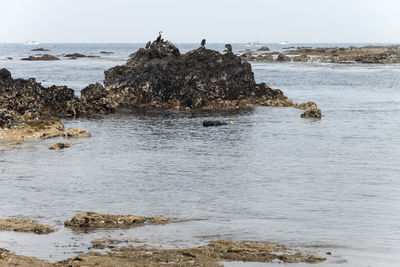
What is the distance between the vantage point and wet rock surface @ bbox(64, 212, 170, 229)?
16516mm

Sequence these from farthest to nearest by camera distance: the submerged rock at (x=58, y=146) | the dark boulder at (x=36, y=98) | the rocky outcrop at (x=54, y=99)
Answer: the rocky outcrop at (x=54, y=99), the dark boulder at (x=36, y=98), the submerged rock at (x=58, y=146)

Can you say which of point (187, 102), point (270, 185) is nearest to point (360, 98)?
point (187, 102)

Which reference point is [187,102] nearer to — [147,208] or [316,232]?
[147,208]

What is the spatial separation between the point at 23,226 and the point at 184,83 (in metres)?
35.1

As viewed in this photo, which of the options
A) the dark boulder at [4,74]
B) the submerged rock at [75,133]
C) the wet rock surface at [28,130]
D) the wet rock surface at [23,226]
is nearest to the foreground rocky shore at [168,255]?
the wet rock surface at [23,226]

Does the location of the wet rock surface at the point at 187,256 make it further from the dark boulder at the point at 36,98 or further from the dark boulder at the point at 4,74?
the dark boulder at the point at 4,74

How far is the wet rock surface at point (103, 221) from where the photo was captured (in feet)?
54.2

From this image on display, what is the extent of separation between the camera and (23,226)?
53.0 feet

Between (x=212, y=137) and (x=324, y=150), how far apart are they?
7.74 m

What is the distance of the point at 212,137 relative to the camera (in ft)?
114

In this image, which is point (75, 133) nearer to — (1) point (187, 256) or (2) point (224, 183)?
(2) point (224, 183)

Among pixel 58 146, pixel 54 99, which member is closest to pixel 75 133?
pixel 58 146

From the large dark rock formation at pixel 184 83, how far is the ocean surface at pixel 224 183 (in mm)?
8006

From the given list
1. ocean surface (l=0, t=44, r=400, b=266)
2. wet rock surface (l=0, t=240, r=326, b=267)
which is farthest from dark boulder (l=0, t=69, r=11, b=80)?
wet rock surface (l=0, t=240, r=326, b=267)
